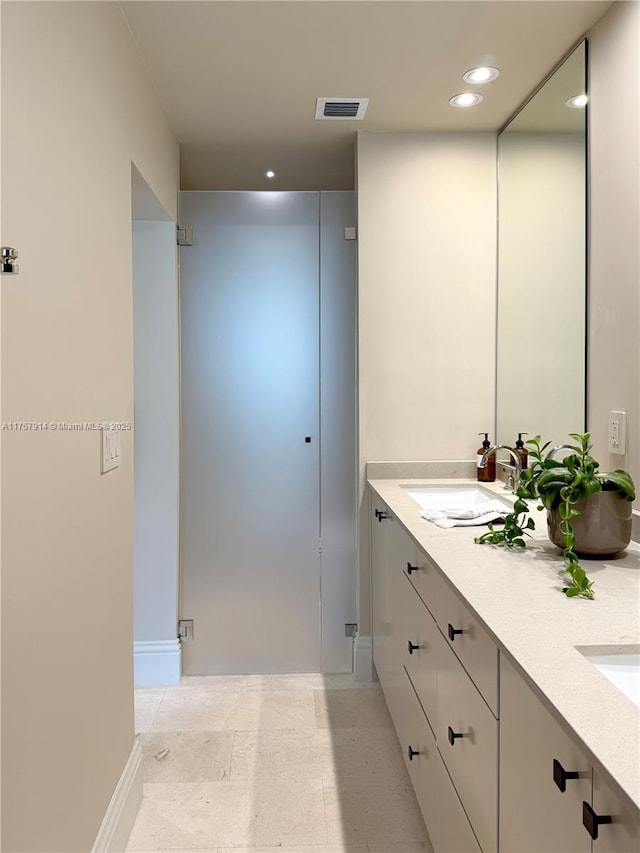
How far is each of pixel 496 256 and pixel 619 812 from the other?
8.00ft

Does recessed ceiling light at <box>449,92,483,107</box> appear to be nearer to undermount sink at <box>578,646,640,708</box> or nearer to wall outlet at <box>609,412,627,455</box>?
wall outlet at <box>609,412,627,455</box>

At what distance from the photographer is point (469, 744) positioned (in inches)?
50.8

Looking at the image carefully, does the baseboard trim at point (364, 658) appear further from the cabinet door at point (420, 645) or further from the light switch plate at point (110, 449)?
the light switch plate at point (110, 449)

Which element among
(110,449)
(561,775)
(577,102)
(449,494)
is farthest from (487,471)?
(561,775)

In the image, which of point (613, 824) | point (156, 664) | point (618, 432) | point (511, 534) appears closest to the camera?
point (613, 824)

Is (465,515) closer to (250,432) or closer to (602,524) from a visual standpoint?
(602,524)

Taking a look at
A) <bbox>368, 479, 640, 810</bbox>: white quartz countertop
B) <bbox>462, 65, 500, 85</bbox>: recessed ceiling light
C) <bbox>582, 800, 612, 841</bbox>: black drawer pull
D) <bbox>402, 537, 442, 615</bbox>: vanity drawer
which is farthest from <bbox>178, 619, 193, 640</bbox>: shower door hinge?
<bbox>462, 65, 500, 85</bbox>: recessed ceiling light

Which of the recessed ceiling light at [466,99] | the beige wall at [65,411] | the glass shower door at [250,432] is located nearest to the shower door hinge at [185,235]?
the glass shower door at [250,432]

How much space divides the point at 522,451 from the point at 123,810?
1763mm

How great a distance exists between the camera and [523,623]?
111 cm

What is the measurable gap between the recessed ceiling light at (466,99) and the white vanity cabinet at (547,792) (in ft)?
6.98

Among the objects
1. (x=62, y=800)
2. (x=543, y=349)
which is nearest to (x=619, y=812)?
(x=62, y=800)

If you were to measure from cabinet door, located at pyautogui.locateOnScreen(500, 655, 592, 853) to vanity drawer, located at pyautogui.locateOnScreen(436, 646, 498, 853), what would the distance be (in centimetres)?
6

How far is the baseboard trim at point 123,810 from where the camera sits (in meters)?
1.65
